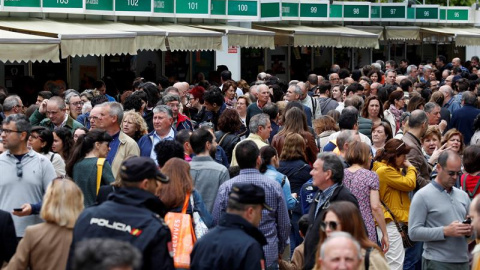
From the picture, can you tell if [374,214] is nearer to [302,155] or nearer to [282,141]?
[302,155]

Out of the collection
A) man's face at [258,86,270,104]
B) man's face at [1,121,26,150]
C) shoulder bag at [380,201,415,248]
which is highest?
man's face at [1,121,26,150]

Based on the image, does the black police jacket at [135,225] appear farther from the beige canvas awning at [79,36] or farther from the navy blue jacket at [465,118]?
the beige canvas awning at [79,36]

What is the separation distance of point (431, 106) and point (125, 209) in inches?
342

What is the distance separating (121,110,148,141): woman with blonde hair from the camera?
11430mm

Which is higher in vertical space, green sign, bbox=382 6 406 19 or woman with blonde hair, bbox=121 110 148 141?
green sign, bbox=382 6 406 19

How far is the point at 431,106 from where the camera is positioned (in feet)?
45.9

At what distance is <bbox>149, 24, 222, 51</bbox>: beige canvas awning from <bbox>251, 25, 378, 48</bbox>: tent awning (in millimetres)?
4027

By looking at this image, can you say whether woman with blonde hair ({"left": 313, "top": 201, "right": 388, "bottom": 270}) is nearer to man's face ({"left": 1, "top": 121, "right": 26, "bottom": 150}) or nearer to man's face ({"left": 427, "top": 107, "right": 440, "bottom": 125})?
man's face ({"left": 1, "top": 121, "right": 26, "bottom": 150})

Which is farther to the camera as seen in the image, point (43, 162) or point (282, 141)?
point (282, 141)

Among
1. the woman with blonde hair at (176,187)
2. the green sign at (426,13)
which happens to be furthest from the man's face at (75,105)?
the green sign at (426,13)

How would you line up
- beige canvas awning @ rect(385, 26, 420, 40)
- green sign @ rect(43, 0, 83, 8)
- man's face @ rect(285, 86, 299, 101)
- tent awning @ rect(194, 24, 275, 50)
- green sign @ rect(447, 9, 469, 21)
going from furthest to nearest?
green sign @ rect(447, 9, 469, 21) → beige canvas awning @ rect(385, 26, 420, 40) → tent awning @ rect(194, 24, 275, 50) → green sign @ rect(43, 0, 83, 8) → man's face @ rect(285, 86, 299, 101)

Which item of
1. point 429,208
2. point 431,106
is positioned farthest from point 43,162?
point 431,106

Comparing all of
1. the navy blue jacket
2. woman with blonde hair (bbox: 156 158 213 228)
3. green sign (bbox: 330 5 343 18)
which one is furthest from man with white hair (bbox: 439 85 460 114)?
green sign (bbox: 330 5 343 18)

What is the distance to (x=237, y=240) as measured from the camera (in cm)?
606
